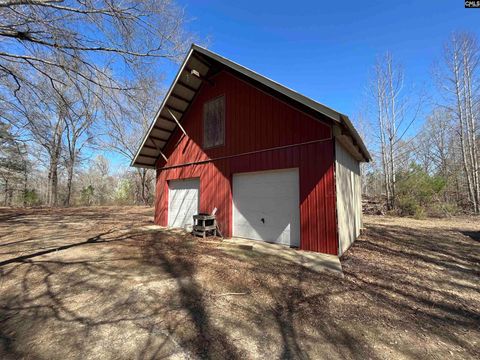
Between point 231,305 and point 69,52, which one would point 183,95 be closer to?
point 69,52

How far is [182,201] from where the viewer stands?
30.5 feet

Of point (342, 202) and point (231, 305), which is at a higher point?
point (342, 202)

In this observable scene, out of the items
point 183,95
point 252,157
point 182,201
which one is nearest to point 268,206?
point 252,157

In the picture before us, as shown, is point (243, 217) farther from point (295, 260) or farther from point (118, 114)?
point (118, 114)

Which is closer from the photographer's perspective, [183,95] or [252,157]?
[252,157]

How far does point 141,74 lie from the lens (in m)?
7.44

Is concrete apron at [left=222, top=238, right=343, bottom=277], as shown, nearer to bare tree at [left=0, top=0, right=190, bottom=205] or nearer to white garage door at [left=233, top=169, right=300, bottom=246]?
white garage door at [left=233, top=169, right=300, bottom=246]

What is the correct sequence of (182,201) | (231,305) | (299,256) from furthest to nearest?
(182,201)
(299,256)
(231,305)

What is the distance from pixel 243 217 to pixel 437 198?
13.9m

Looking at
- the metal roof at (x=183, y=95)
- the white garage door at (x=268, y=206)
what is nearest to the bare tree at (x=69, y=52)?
the metal roof at (x=183, y=95)

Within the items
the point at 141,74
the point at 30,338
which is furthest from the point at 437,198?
the point at 30,338

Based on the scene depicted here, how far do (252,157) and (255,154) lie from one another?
0.13m

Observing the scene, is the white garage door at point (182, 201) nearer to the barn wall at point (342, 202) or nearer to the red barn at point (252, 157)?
the red barn at point (252, 157)

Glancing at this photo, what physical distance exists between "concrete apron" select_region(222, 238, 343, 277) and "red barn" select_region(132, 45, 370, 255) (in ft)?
0.84
